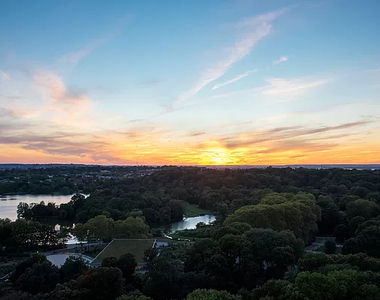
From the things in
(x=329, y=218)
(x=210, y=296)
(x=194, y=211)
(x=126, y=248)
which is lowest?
(x=194, y=211)

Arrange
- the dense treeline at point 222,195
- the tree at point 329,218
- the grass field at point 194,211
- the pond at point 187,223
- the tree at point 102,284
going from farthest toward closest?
the grass field at point 194,211 → the pond at point 187,223 → the dense treeline at point 222,195 → the tree at point 329,218 → the tree at point 102,284

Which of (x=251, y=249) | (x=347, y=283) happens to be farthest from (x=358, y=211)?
(x=347, y=283)

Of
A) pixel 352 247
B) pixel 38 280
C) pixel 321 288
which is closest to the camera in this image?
pixel 321 288

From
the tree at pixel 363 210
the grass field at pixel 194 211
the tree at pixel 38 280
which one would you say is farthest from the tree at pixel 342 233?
the tree at pixel 38 280

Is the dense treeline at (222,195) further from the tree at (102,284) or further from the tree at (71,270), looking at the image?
the tree at (102,284)

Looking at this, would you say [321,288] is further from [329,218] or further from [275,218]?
[329,218]

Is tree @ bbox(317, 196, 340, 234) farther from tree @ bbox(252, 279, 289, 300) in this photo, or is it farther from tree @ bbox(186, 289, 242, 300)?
tree @ bbox(186, 289, 242, 300)

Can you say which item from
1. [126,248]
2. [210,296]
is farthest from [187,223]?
[210,296]
